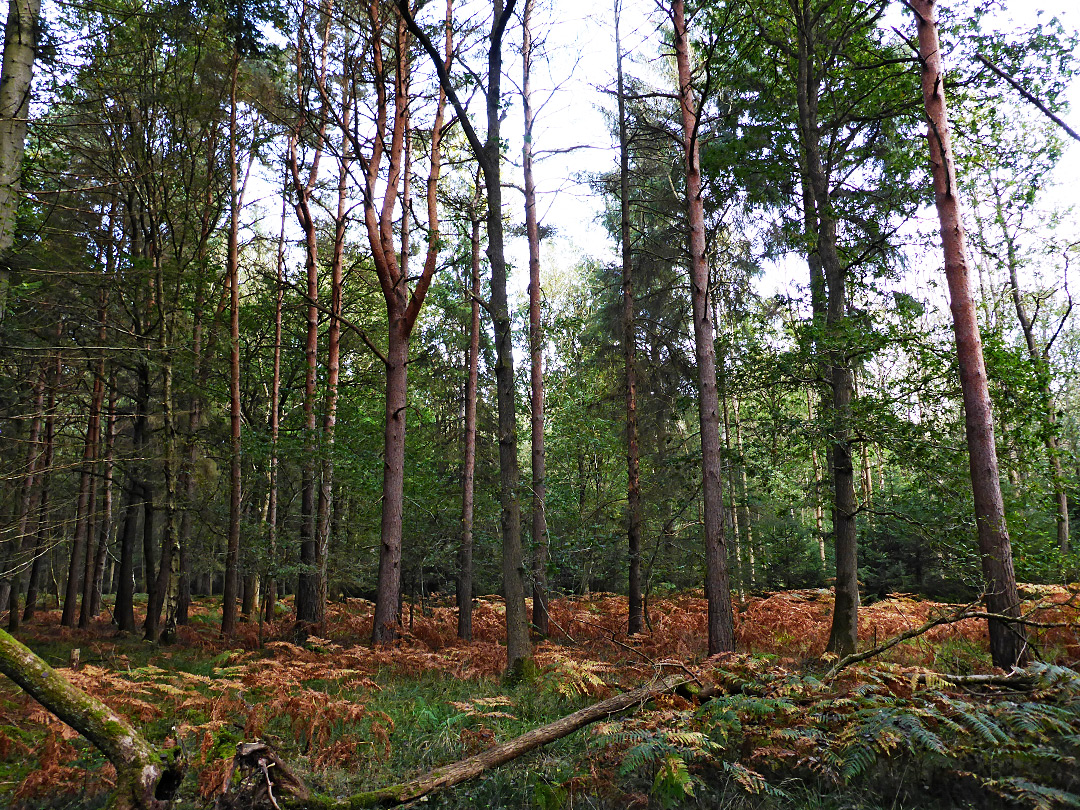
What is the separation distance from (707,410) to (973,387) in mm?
3055

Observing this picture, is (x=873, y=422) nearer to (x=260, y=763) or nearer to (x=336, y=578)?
(x=260, y=763)

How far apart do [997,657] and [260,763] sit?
642cm

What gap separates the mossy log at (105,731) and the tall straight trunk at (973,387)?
21.9 ft

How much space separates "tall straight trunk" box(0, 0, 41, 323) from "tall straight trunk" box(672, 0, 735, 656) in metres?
7.62

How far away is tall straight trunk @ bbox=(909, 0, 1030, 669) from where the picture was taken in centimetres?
571

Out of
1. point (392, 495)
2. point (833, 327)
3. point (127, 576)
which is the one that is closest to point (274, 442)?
point (392, 495)

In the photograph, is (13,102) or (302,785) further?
(13,102)

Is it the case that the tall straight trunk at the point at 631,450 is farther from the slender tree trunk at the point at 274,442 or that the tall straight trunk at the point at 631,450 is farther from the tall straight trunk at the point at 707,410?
the slender tree trunk at the point at 274,442

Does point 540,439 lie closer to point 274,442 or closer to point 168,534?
point 274,442

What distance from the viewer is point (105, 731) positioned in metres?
3.19

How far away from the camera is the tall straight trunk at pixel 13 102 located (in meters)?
5.65

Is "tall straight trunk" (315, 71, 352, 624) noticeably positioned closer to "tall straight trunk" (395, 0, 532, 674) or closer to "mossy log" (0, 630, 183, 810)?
"tall straight trunk" (395, 0, 532, 674)

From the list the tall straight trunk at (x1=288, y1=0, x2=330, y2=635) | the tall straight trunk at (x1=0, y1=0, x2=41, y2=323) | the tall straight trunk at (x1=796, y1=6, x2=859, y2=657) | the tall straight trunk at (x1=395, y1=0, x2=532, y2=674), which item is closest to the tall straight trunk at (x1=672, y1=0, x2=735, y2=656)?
the tall straight trunk at (x1=796, y1=6, x2=859, y2=657)

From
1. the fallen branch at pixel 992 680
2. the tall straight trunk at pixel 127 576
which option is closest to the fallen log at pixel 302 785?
the fallen branch at pixel 992 680
